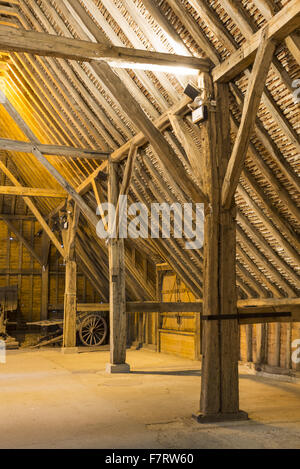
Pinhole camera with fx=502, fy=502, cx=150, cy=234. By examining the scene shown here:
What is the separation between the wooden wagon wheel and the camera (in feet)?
41.0

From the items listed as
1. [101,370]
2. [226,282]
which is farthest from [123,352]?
[226,282]

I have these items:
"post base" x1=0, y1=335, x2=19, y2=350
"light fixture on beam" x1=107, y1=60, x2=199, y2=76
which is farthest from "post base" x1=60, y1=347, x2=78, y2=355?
"light fixture on beam" x1=107, y1=60, x2=199, y2=76

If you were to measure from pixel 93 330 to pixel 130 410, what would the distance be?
7.35m

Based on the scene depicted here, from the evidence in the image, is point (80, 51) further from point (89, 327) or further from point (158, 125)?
point (89, 327)

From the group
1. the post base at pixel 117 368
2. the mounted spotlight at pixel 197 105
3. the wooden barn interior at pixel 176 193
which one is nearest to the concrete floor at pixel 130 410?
the wooden barn interior at pixel 176 193

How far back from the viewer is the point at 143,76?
659 centimetres

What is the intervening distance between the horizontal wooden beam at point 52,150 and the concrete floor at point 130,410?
3.68m

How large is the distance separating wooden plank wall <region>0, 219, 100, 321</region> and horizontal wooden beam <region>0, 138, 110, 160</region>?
7.06 meters

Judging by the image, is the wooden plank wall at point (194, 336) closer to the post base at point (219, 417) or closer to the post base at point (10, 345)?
the post base at point (219, 417)

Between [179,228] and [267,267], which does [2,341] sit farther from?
[267,267]

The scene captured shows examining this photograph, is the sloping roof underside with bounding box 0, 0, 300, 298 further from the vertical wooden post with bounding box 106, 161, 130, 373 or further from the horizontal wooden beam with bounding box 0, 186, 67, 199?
the vertical wooden post with bounding box 106, 161, 130, 373

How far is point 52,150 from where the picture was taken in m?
8.59

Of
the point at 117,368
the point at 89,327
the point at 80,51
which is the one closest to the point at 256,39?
the point at 80,51

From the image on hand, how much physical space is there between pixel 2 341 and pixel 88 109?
662 cm
